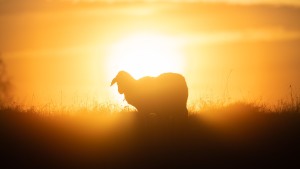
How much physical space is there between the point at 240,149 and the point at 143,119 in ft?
11.5

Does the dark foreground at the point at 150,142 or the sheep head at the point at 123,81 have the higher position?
the sheep head at the point at 123,81

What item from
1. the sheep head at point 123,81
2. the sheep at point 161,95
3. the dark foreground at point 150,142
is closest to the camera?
the dark foreground at point 150,142

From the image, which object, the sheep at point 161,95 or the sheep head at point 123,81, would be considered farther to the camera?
the sheep head at point 123,81

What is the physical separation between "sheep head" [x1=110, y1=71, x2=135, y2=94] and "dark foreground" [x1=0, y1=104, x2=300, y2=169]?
0.95 m

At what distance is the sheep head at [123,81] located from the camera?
2327 centimetres

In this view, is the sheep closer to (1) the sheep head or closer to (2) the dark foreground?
(1) the sheep head

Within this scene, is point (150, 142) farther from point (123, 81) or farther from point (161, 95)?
point (123, 81)

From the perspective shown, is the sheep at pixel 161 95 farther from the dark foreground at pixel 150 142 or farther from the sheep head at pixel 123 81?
the dark foreground at pixel 150 142

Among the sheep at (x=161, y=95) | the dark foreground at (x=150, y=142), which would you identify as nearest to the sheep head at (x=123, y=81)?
the sheep at (x=161, y=95)

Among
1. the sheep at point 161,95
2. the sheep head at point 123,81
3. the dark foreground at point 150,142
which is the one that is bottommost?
the dark foreground at point 150,142

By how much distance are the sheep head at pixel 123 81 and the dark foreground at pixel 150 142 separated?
0.95 meters

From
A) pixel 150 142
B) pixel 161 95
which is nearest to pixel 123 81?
pixel 161 95

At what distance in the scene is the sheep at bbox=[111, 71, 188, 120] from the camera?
A: 22.7 meters

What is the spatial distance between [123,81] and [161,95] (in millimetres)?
1310
